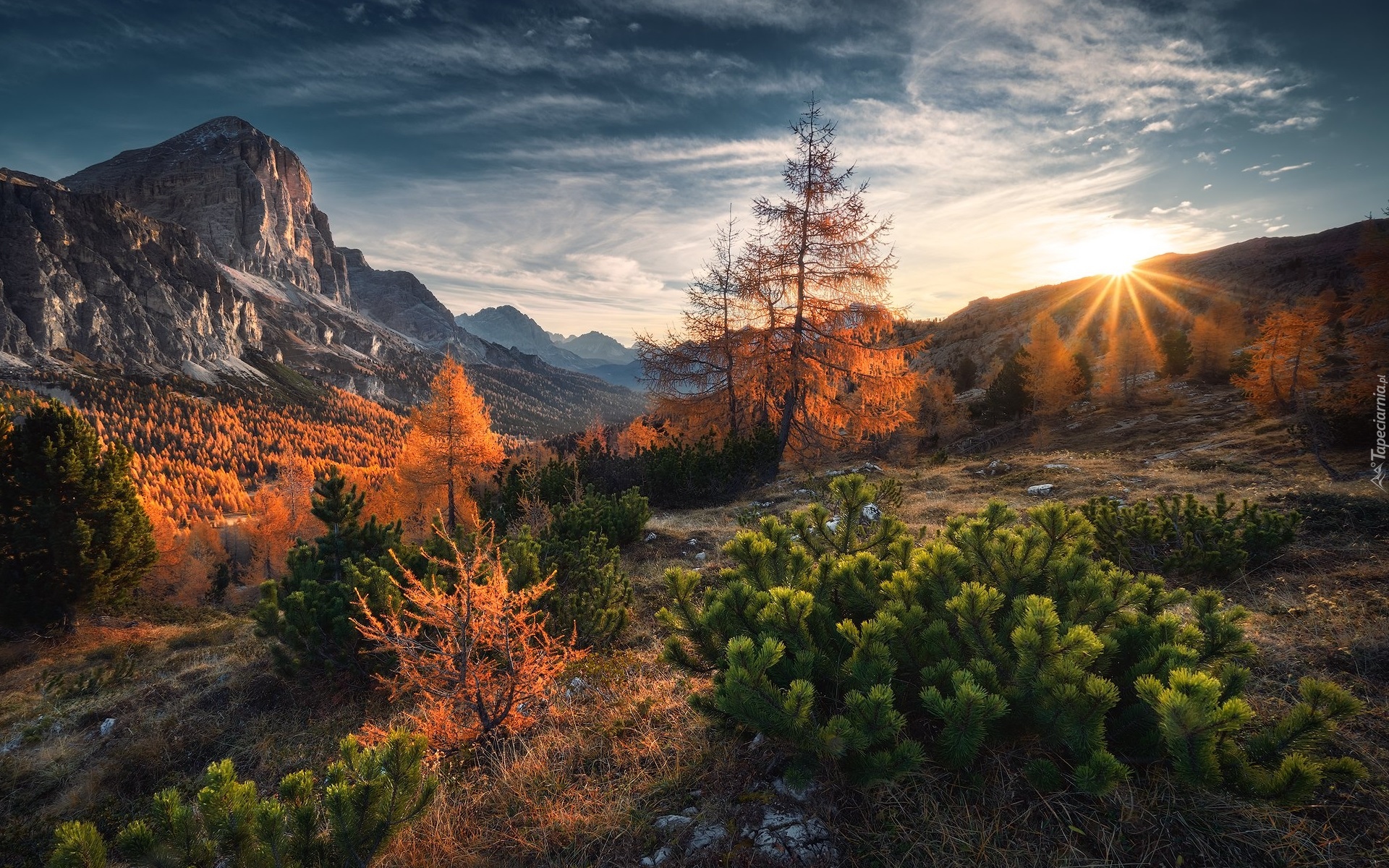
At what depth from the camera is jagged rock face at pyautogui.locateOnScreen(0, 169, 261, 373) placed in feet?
531

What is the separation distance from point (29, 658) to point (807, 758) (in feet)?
59.7

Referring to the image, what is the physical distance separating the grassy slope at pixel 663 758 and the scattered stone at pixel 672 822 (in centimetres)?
6

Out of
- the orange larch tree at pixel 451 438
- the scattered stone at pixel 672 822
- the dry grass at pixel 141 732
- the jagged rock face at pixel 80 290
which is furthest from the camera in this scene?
the jagged rock face at pixel 80 290

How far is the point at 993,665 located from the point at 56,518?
63.6ft

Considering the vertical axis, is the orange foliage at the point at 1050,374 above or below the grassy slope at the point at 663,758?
above

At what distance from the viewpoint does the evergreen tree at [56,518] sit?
11.9 meters

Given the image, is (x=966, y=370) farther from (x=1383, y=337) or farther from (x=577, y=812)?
(x=577, y=812)

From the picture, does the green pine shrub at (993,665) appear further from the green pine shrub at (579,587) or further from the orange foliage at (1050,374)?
the orange foliage at (1050,374)

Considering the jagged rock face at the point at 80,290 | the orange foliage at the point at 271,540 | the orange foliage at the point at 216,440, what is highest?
the jagged rock face at the point at 80,290

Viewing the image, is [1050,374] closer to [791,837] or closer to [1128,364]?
[1128,364]

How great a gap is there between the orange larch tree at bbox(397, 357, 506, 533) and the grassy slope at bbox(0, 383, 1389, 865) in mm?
12988

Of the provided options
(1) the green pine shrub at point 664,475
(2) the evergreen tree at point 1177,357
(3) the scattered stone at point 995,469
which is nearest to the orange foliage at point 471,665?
(1) the green pine shrub at point 664,475

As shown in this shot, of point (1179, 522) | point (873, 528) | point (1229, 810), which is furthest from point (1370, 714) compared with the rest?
point (1179, 522)

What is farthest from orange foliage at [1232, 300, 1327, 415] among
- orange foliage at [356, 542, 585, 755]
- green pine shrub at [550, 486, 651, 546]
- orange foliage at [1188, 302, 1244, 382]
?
orange foliage at [356, 542, 585, 755]
